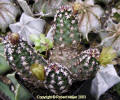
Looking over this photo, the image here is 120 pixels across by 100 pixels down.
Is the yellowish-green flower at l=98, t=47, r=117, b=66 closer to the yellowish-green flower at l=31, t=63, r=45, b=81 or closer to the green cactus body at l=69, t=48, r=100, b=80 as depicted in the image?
the green cactus body at l=69, t=48, r=100, b=80

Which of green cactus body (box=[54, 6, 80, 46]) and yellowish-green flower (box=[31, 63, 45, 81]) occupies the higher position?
green cactus body (box=[54, 6, 80, 46])

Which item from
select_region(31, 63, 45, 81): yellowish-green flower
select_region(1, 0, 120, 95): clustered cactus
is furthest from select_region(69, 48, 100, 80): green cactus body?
select_region(31, 63, 45, 81): yellowish-green flower

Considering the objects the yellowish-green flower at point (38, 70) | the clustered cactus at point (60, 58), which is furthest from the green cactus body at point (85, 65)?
the yellowish-green flower at point (38, 70)

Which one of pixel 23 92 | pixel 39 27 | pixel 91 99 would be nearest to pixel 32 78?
pixel 23 92

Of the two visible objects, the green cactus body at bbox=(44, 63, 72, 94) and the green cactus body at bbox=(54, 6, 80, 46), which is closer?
the green cactus body at bbox=(44, 63, 72, 94)

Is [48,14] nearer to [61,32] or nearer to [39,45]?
[39,45]

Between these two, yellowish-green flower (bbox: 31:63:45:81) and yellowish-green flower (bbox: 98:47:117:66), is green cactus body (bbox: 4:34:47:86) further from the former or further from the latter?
yellowish-green flower (bbox: 98:47:117:66)

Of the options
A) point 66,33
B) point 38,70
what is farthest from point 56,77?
point 66,33
